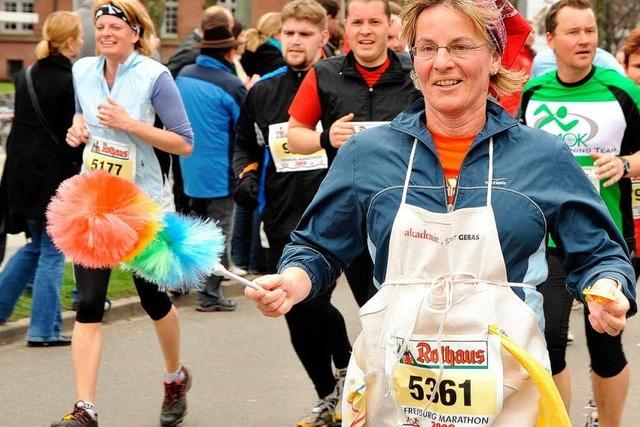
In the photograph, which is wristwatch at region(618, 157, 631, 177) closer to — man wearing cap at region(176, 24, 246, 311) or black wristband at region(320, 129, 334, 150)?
black wristband at region(320, 129, 334, 150)

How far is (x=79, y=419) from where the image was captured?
6031mm

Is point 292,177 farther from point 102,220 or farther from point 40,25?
point 40,25

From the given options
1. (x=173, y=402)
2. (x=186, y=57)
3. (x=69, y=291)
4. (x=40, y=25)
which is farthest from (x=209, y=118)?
(x=40, y=25)

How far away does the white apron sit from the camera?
11.2 feet

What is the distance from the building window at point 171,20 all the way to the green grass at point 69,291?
5352cm

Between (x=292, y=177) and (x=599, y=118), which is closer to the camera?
(x=599, y=118)

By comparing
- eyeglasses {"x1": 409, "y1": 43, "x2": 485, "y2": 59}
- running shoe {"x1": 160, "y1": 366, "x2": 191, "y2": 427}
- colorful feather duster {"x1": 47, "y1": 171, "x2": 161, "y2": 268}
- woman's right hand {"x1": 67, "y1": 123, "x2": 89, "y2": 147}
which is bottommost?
running shoe {"x1": 160, "y1": 366, "x2": 191, "y2": 427}

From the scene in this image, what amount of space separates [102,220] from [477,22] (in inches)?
44.9

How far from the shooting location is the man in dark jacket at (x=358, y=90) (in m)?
6.34

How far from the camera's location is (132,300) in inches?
389

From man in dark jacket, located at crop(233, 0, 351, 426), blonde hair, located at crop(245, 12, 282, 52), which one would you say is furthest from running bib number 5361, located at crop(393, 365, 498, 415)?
blonde hair, located at crop(245, 12, 282, 52)

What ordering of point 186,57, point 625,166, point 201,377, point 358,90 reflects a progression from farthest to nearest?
point 186,57 < point 201,377 < point 358,90 < point 625,166

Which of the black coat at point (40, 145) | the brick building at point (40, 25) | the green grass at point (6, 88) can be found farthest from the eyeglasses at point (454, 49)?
the brick building at point (40, 25)

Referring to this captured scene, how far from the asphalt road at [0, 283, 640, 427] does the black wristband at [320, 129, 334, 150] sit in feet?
5.01
